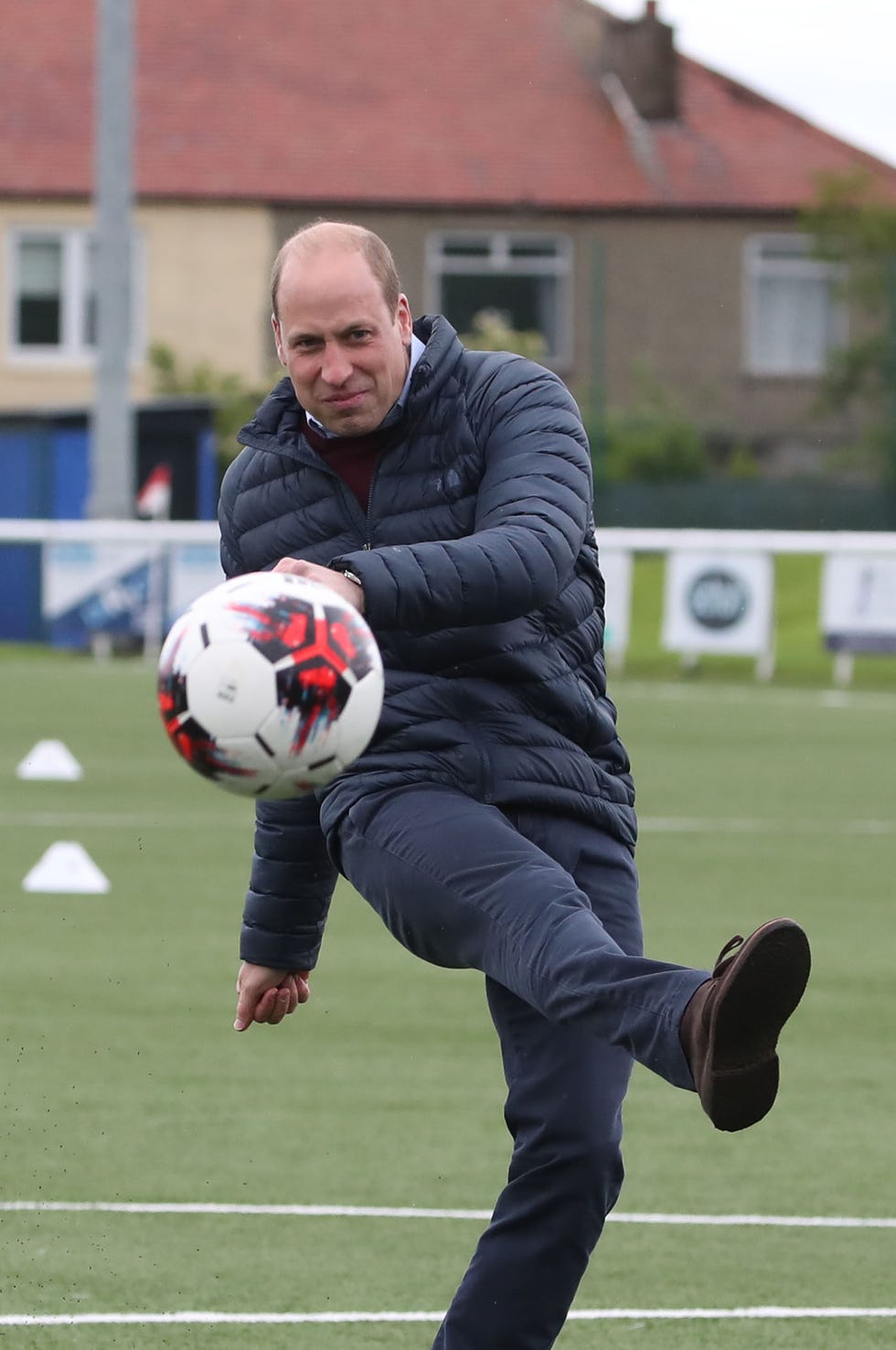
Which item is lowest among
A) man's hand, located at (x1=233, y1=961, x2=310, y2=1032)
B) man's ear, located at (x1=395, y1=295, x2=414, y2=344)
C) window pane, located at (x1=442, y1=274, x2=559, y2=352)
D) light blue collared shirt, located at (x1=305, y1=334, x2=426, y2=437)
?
man's hand, located at (x1=233, y1=961, x2=310, y2=1032)

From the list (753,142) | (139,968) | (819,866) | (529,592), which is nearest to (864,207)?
(753,142)

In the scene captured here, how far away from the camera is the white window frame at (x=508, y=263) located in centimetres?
4184

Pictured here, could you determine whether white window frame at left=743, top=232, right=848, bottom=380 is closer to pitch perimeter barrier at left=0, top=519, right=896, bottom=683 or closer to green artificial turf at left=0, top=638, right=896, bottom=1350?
pitch perimeter barrier at left=0, top=519, right=896, bottom=683

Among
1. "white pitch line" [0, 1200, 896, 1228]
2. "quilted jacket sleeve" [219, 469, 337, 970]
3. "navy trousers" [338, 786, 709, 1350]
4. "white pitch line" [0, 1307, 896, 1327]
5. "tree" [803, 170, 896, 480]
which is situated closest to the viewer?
"navy trousers" [338, 786, 709, 1350]

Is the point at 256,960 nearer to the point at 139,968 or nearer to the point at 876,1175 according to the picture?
the point at 876,1175

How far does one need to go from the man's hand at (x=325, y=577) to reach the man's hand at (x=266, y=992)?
3.51 feet

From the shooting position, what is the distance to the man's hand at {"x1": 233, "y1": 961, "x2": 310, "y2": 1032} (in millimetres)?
5234

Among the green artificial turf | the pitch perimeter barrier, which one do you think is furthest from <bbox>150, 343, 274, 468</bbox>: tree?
the green artificial turf

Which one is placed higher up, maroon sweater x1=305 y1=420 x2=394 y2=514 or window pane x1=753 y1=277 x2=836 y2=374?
window pane x1=753 y1=277 x2=836 y2=374

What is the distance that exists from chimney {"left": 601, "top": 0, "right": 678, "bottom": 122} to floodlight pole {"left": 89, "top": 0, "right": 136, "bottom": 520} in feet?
54.2

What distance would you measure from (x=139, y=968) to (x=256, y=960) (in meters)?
4.79

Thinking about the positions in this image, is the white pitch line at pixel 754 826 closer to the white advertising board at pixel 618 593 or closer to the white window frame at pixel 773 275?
the white advertising board at pixel 618 593

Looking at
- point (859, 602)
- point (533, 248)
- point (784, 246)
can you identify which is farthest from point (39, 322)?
point (859, 602)

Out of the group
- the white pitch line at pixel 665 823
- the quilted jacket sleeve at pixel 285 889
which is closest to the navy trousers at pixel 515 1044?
the quilted jacket sleeve at pixel 285 889
